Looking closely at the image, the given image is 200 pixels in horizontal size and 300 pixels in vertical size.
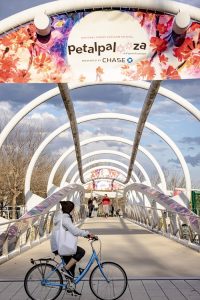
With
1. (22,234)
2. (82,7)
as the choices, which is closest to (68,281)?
(82,7)

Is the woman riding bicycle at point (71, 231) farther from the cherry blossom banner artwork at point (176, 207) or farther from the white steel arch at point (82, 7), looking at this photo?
the cherry blossom banner artwork at point (176, 207)

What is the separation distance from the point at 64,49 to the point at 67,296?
4285mm

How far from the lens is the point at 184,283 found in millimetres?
7441

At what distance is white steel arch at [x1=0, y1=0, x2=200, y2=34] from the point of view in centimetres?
870

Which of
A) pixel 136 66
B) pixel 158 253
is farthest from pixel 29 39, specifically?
pixel 158 253

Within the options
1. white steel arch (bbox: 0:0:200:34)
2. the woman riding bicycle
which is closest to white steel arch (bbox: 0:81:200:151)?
white steel arch (bbox: 0:0:200:34)

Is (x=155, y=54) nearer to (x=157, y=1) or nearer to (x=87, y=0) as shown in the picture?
(x=157, y=1)

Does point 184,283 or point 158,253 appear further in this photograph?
point 158,253

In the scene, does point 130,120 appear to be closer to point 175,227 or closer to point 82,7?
point 175,227

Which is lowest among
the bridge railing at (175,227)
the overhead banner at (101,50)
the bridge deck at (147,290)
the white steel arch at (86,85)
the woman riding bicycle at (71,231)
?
the bridge deck at (147,290)

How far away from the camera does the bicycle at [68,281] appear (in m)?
6.26

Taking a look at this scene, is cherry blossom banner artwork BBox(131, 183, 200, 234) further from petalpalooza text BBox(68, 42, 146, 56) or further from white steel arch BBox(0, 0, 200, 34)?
white steel arch BBox(0, 0, 200, 34)

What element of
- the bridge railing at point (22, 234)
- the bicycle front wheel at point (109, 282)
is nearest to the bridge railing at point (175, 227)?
the bridge railing at point (22, 234)

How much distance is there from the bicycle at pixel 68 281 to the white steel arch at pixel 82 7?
4.19m
